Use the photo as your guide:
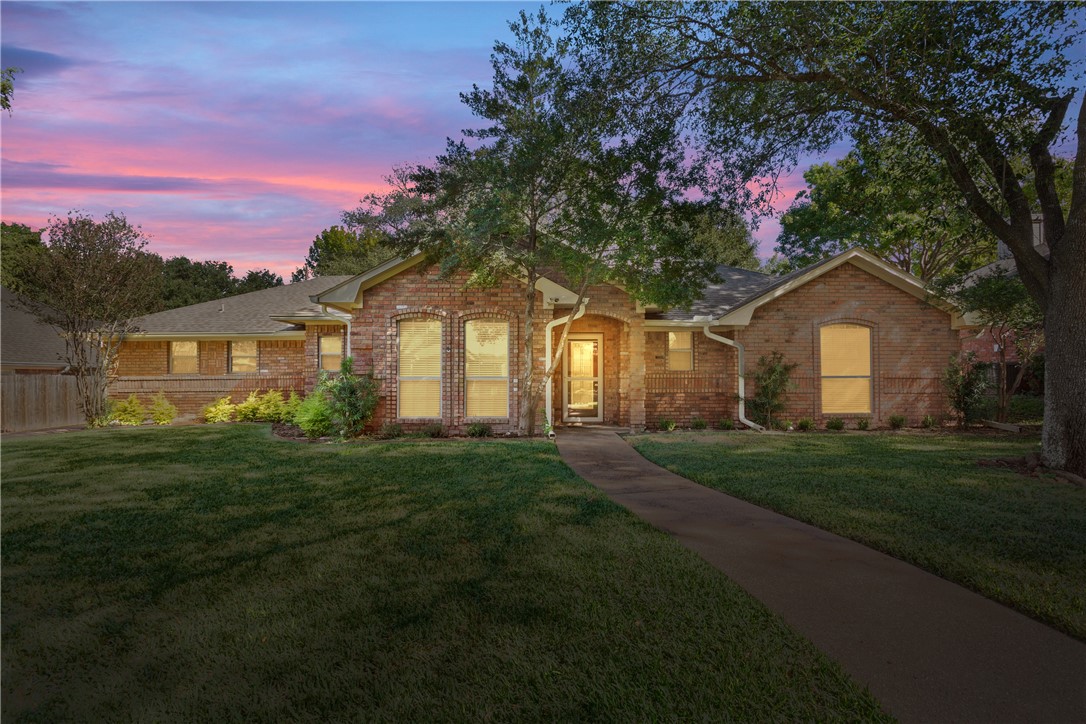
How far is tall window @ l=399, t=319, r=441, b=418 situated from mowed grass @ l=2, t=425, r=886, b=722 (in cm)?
683

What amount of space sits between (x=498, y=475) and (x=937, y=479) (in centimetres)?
600

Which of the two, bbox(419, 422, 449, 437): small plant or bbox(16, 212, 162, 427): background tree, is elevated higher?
bbox(16, 212, 162, 427): background tree

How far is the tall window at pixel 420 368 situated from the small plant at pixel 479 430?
94 centimetres

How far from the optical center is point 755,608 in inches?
149

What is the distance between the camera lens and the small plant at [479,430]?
13.3 m

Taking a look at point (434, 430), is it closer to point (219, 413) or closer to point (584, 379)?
point (584, 379)

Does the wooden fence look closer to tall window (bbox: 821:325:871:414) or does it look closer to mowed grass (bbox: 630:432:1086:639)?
mowed grass (bbox: 630:432:1086:639)

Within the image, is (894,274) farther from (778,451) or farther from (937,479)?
(937,479)

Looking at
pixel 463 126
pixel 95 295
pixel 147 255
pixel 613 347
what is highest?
pixel 463 126

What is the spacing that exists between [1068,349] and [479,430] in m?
10.3

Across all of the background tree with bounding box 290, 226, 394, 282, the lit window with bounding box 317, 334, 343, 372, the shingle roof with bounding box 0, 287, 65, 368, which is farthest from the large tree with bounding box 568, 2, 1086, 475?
the background tree with bounding box 290, 226, 394, 282

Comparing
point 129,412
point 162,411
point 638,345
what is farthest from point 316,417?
point 129,412

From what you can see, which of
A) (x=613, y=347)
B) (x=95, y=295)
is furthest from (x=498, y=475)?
(x=95, y=295)

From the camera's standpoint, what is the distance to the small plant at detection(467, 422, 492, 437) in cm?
1333
